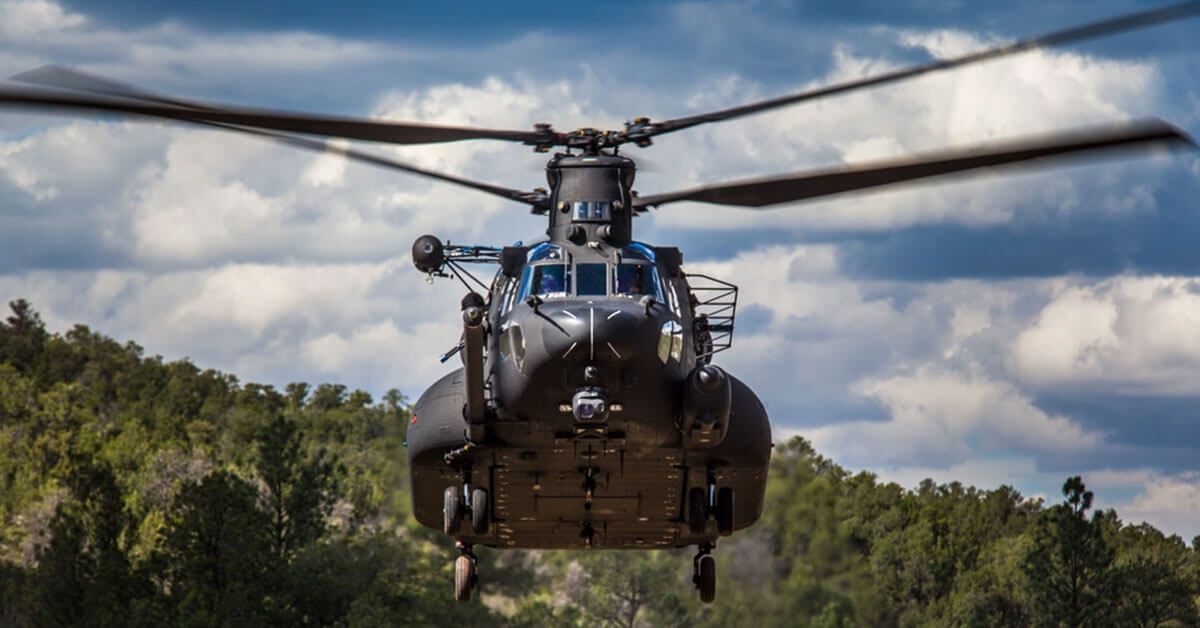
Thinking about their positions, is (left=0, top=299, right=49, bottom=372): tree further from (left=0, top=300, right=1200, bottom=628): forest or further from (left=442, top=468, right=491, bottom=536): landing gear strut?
(left=442, top=468, right=491, bottom=536): landing gear strut

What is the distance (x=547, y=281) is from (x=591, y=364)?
2.13m

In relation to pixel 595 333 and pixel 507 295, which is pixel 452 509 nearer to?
pixel 507 295

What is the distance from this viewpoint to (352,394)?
145500 mm

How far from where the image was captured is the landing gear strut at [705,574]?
30.9m

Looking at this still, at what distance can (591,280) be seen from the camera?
27016 mm

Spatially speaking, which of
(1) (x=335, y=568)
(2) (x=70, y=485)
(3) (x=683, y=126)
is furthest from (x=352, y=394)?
(3) (x=683, y=126)

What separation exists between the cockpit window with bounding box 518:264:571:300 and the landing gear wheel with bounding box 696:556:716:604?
19.8ft

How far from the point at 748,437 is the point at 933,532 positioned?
54303 millimetres

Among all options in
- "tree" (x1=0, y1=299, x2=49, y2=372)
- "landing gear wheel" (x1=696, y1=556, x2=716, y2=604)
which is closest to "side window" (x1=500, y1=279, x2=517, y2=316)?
"landing gear wheel" (x1=696, y1=556, x2=716, y2=604)

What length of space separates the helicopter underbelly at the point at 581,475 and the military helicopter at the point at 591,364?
0.03 metres

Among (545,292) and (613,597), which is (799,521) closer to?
A: (613,597)

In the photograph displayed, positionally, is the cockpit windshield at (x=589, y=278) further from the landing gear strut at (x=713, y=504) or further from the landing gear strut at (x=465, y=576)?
the landing gear strut at (x=465, y=576)

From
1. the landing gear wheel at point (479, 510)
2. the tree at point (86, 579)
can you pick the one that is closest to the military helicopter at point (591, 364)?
the landing gear wheel at point (479, 510)

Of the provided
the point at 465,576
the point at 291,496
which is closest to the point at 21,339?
the point at 291,496
